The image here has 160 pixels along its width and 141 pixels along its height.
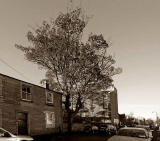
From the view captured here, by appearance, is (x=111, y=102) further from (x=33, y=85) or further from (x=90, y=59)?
(x=33, y=85)

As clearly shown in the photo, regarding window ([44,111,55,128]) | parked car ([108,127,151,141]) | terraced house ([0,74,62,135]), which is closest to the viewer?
parked car ([108,127,151,141])

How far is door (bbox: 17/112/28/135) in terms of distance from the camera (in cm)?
2838

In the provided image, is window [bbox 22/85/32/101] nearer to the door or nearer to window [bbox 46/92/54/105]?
the door

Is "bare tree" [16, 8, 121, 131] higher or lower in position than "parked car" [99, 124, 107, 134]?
higher

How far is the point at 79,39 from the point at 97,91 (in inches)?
299

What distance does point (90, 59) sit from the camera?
3909 centimetres

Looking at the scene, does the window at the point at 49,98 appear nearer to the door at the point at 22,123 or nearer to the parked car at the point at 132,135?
the door at the point at 22,123

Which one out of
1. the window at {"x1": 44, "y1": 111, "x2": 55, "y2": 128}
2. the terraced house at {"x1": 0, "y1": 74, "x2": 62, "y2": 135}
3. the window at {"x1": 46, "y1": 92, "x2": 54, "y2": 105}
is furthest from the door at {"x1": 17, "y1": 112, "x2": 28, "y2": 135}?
the window at {"x1": 46, "y1": 92, "x2": 54, "y2": 105}

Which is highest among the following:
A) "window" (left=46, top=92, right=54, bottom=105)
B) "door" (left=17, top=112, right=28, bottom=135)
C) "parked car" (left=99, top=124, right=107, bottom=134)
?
"window" (left=46, top=92, right=54, bottom=105)

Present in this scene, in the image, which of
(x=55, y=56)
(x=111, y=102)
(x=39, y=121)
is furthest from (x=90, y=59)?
(x=111, y=102)

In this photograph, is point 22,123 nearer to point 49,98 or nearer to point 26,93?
point 26,93

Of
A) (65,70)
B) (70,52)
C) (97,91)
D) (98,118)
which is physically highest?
(70,52)

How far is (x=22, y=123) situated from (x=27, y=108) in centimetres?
167

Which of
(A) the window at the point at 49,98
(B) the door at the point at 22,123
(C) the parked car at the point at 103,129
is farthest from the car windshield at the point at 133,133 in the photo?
(C) the parked car at the point at 103,129
